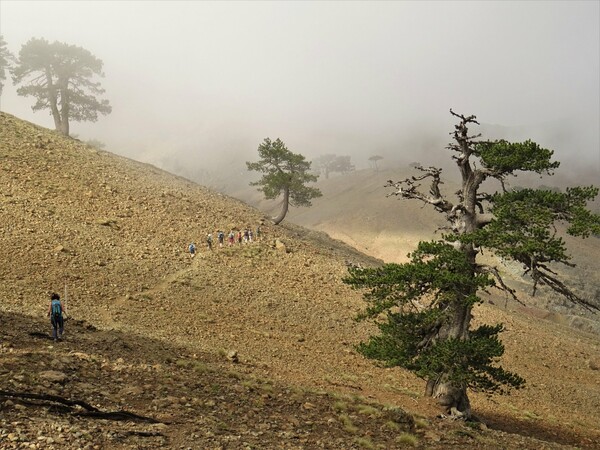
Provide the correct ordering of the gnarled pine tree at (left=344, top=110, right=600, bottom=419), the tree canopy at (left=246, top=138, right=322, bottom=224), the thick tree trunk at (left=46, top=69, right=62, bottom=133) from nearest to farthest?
the gnarled pine tree at (left=344, top=110, right=600, bottom=419) → the tree canopy at (left=246, top=138, right=322, bottom=224) → the thick tree trunk at (left=46, top=69, right=62, bottom=133)

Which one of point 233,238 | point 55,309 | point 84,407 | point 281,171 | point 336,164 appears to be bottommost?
point 84,407

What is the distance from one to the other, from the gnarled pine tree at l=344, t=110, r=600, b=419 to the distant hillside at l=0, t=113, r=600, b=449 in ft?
5.35

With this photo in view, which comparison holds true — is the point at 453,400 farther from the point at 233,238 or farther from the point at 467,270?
the point at 233,238

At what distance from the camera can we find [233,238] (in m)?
33.1

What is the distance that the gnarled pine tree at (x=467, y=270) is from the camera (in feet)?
41.2

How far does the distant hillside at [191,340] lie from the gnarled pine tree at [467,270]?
1.63 metres

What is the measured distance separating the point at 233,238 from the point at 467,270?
2162 centimetres

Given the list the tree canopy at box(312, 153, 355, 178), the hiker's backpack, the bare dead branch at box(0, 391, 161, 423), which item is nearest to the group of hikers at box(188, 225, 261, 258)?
the hiker's backpack

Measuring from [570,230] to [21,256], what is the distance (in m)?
24.7

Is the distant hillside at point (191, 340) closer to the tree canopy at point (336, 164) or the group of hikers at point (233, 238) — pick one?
the group of hikers at point (233, 238)

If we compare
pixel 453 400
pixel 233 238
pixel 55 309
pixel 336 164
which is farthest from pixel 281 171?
pixel 336 164

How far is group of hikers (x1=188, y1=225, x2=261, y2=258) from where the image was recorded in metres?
30.7

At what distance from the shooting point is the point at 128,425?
8.98 m

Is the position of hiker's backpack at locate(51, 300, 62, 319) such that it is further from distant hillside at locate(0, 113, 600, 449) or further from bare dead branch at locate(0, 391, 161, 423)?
bare dead branch at locate(0, 391, 161, 423)
